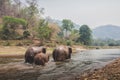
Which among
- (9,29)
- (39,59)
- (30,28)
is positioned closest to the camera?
(39,59)

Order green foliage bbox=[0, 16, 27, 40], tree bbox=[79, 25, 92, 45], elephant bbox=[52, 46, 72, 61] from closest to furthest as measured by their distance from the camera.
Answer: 1. elephant bbox=[52, 46, 72, 61]
2. green foliage bbox=[0, 16, 27, 40]
3. tree bbox=[79, 25, 92, 45]

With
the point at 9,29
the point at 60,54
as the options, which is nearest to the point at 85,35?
the point at 9,29

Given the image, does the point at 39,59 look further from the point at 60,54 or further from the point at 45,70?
the point at 60,54

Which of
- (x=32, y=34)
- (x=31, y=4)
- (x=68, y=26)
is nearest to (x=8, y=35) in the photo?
(x=32, y=34)

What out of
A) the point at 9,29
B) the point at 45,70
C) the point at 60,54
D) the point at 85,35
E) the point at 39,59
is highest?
the point at 9,29

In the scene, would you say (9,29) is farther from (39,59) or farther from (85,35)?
(85,35)

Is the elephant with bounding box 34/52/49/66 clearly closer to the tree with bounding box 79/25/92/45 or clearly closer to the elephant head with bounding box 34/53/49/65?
the elephant head with bounding box 34/53/49/65

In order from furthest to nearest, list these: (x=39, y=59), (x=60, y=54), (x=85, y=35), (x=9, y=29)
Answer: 1. (x=85, y=35)
2. (x=9, y=29)
3. (x=60, y=54)
4. (x=39, y=59)

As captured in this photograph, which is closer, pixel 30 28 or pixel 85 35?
pixel 30 28

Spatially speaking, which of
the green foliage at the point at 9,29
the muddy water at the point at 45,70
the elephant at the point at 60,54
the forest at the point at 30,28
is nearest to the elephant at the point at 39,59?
the muddy water at the point at 45,70

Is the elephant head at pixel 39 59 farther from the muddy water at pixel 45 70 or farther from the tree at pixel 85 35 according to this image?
the tree at pixel 85 35

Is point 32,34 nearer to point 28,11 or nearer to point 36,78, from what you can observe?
point 28,11

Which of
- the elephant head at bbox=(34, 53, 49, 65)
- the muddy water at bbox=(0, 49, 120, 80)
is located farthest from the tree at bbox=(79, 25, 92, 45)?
the elephant head at bbox=(34, 53, 49, 65)

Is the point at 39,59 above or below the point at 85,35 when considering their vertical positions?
below
